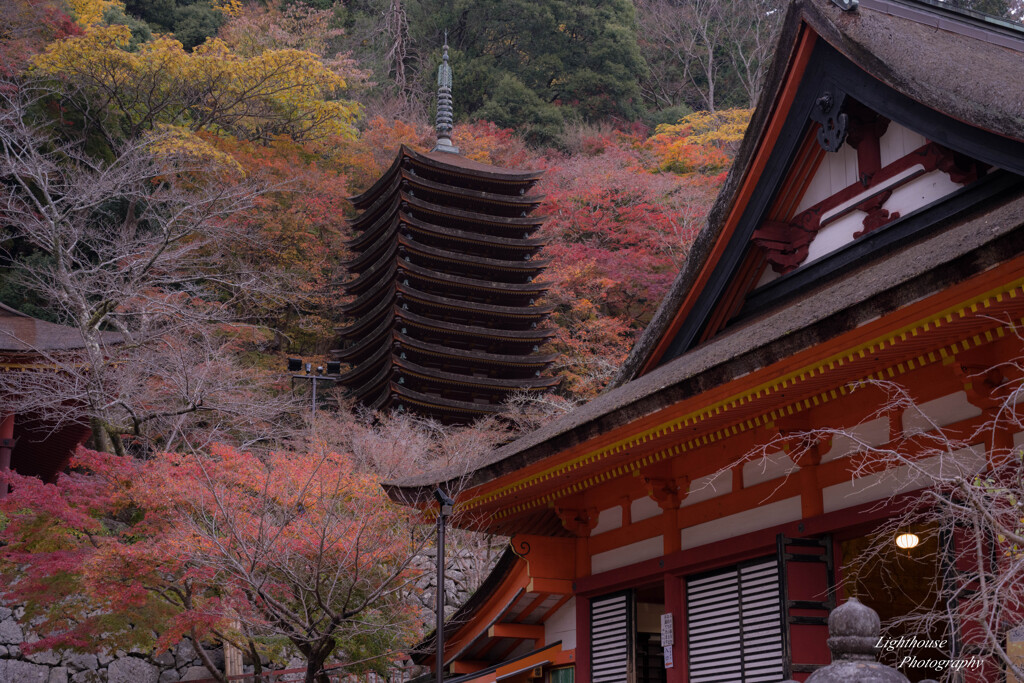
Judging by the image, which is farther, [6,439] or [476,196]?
[476,196]

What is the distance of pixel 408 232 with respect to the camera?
93.4 feet

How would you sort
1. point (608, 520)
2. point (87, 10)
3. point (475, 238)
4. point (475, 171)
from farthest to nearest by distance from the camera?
point (87, 10) < point (475, 171) < point (475, 238) < point (608, 520)

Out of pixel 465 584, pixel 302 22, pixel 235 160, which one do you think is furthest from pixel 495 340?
pixel 302 22

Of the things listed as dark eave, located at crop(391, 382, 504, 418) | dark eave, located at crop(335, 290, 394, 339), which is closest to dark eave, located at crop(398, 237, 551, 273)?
dark eave, located at crop(335, 290, 394, 339)

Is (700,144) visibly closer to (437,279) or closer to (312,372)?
(437,279)

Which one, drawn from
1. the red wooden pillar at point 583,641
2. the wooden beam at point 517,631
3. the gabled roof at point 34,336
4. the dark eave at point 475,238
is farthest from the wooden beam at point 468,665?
the dark eave at point 475,238

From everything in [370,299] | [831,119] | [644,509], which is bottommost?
[644,509]

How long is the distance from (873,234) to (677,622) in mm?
2977

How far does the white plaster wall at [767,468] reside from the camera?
6316 mm

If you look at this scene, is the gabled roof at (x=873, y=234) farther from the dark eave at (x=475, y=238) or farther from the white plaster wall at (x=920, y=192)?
the dark eave at (x=475, y=238)

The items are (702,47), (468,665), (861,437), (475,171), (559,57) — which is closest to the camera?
(861,437)

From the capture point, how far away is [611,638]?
794 centimetres

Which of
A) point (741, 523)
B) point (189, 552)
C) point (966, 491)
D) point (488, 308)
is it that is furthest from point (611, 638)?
point (488, 308)

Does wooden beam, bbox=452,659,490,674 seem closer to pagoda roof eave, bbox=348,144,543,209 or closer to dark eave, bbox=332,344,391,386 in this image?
dark eave, bbox=332,344,391,386
